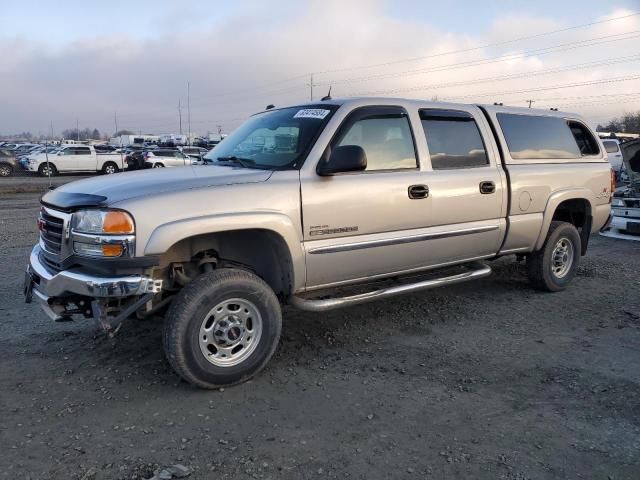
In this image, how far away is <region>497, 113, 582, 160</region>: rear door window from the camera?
18.3ft

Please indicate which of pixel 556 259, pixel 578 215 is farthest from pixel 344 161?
pixel 578 215

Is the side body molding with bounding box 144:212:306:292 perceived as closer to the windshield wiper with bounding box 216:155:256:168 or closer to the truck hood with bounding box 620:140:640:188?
the windshield wiper with bounding box 216:155:256:168

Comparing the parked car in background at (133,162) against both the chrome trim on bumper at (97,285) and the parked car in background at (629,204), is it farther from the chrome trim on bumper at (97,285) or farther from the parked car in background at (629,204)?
the chrome trim on bumper at (97,285)

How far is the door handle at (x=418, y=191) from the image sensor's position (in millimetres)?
4539

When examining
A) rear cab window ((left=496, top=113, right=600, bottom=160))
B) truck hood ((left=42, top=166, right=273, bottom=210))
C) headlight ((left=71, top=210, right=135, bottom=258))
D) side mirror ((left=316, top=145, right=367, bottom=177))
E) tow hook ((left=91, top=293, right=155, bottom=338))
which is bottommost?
tow hook ((left=91, top=293, right=155, bottom=338))

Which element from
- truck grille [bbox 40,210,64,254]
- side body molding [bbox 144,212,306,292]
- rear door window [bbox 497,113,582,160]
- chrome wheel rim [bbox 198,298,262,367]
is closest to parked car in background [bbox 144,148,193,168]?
rear door window [bbox 497,113,582,160]

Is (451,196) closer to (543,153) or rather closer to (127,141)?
(543,153)

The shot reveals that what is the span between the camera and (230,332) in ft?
12.5

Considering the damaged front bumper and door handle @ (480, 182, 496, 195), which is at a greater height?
door handle @ (480, 182, 496, 195)

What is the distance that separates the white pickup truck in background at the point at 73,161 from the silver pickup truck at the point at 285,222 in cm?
2840

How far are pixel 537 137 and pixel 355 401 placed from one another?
12.3ft

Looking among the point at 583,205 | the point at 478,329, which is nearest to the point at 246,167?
the point at 478,329

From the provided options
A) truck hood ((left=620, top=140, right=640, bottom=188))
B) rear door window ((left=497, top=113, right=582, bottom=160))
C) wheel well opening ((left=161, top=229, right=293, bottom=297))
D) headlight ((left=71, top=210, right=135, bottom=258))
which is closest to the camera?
headlight ((left=71, top=210, right=135, bottom=258))

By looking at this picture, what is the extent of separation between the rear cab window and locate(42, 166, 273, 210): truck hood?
2863mm
